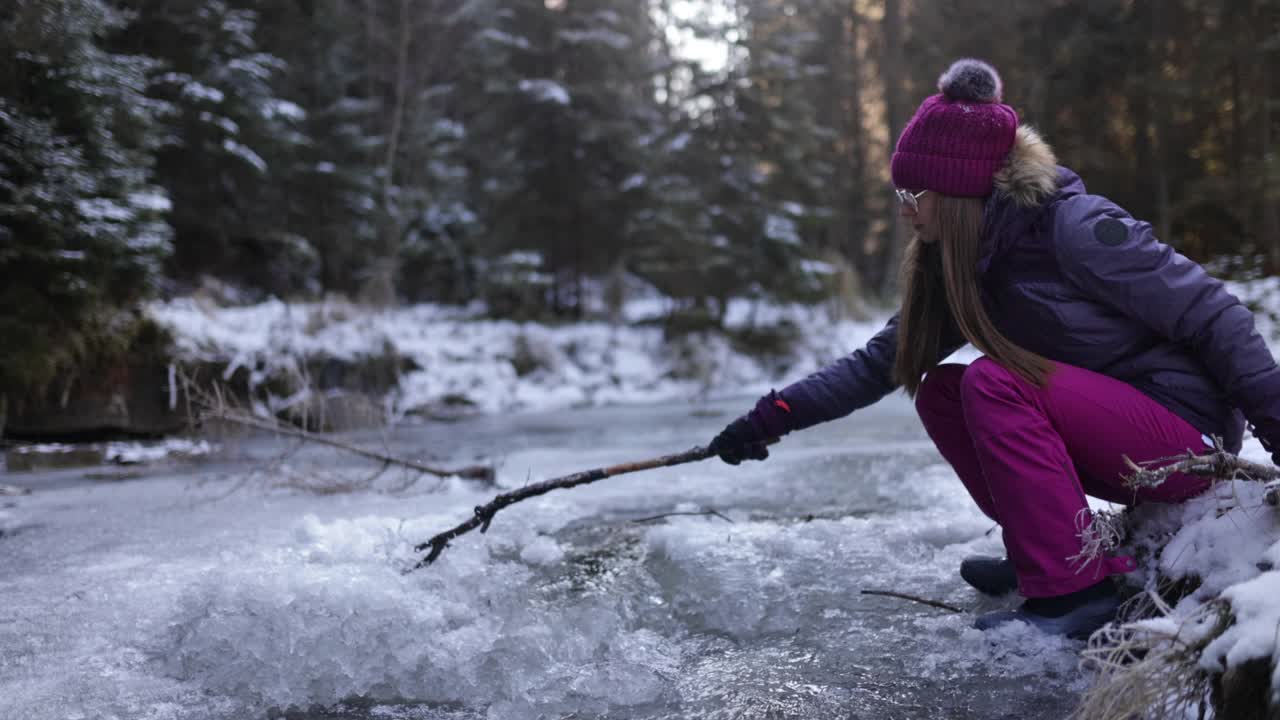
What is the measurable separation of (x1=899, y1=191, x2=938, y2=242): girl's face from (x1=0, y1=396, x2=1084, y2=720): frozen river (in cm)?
96

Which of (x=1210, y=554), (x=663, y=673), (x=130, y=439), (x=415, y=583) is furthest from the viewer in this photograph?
(x=130, y=439)

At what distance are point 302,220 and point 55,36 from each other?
9.03 m

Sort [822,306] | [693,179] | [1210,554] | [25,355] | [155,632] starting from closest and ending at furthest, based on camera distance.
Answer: [1210,554] < [155,632] < [25,355] < [693,179] < [822,306]

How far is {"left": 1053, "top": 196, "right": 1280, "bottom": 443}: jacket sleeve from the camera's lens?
5.31 ft

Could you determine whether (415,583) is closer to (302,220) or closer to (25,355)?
(25,355)

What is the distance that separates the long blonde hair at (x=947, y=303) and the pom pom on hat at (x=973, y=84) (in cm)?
25

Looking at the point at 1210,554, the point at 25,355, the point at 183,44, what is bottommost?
the point at 1210,554

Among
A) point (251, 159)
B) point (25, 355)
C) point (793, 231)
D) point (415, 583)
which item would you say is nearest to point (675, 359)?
point (793, 231)

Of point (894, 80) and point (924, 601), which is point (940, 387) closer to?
point (924, 601)

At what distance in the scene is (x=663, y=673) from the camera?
1.83 m

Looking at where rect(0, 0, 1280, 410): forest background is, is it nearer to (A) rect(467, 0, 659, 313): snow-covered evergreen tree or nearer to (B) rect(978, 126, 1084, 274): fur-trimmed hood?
(A) rect(467, 0, 659, 313): snow-covered evergreen tree

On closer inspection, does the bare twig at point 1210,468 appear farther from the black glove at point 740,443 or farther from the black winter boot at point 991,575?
the black glove at point 740,443

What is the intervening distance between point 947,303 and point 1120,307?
0.44m

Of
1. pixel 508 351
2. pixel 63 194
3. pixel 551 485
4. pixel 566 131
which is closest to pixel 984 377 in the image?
pixel 551 485
